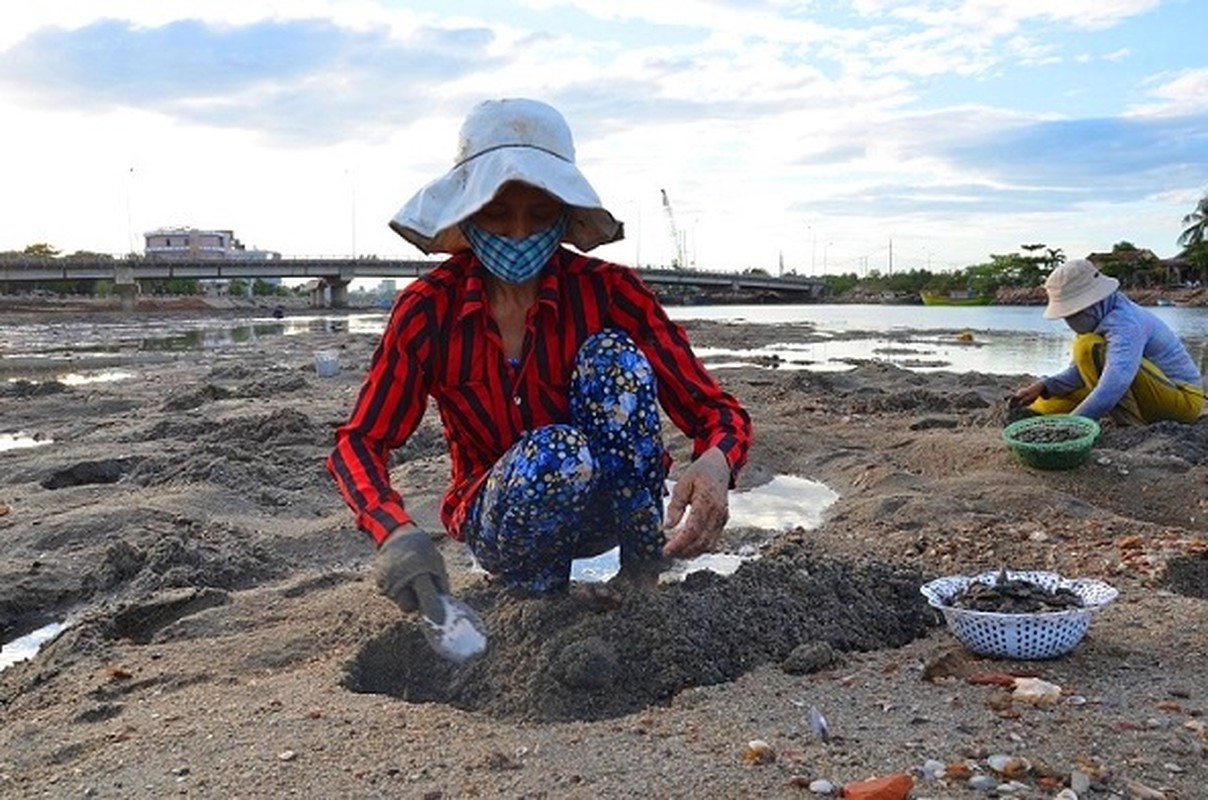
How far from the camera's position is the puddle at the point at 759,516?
12.6ft

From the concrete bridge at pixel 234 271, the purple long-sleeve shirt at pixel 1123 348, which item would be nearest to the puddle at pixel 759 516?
the purple long-sleeve shirt at pixel 1123 348

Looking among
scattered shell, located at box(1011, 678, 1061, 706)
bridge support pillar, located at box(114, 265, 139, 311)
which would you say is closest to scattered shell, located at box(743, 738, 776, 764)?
scattered shell, located at box(1011, 678, 1061, 706)

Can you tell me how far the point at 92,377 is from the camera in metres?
13.5

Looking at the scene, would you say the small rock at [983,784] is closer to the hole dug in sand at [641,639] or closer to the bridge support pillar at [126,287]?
the hole dug in sand at [641,639]

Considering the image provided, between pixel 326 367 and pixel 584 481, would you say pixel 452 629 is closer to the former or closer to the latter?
pixel 584 481

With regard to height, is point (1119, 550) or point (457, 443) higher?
point (457, 443)

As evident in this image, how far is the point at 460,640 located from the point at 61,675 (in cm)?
123

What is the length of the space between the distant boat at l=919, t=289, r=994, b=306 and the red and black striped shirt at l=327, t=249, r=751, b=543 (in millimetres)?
64138

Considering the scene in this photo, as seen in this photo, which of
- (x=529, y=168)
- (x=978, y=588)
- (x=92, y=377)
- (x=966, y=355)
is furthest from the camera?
(x=966, y=355)

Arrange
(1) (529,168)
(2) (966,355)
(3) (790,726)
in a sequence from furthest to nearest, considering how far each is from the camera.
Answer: (2) (966,355)
(1) (529,168)
(3) (790,726)

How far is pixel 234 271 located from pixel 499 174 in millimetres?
53683

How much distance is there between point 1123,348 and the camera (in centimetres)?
542

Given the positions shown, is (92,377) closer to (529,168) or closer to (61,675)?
(61,675)

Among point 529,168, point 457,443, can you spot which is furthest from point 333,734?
point 529,168
